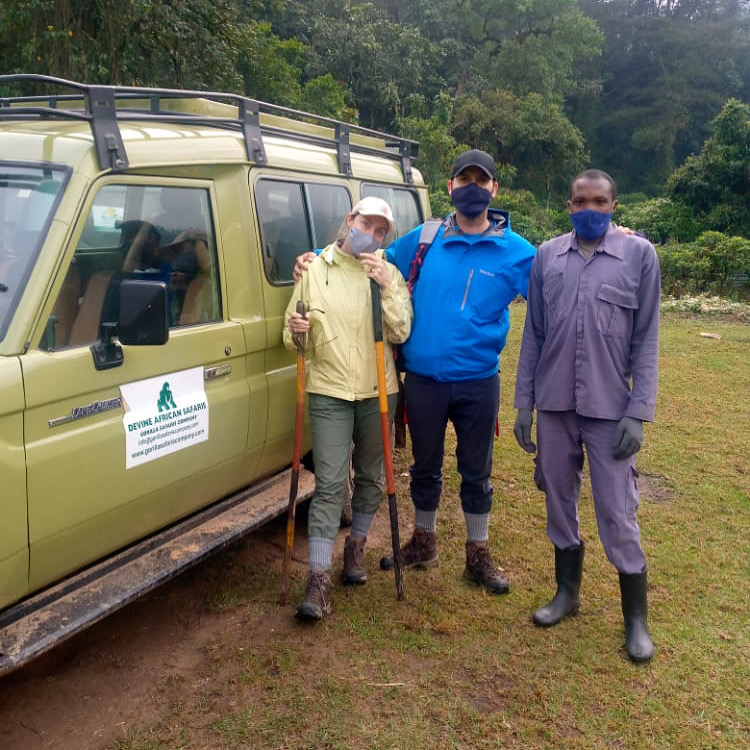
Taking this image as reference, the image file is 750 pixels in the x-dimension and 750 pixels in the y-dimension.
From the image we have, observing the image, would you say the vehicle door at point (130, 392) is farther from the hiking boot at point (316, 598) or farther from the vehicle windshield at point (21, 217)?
the hiking boot at point (316, 598)

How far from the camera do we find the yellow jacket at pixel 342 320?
12.5 ft

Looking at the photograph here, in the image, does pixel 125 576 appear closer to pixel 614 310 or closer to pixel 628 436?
pixel 628 436

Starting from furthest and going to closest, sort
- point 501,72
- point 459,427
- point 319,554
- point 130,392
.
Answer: point 501,72
point 459,427
point 319,554
point 130,392

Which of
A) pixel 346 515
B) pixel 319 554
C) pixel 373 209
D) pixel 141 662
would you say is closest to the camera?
pixel 141 662

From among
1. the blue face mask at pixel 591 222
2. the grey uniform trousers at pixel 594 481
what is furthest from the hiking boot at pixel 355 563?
the blue face mask at pixel 591 222

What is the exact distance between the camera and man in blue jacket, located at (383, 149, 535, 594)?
3896 millimetres

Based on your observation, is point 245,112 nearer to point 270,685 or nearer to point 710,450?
point 270,685

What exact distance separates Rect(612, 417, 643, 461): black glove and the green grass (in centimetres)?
101

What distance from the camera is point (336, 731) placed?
3174 mm

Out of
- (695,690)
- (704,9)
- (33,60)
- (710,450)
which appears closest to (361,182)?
(695,690)

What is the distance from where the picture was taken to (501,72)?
46281 millimetres

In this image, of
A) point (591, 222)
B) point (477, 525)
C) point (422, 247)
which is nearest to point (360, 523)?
point (477, 525)

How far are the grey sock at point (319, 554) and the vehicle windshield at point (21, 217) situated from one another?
1891mm

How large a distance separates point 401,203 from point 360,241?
196 centimetres
